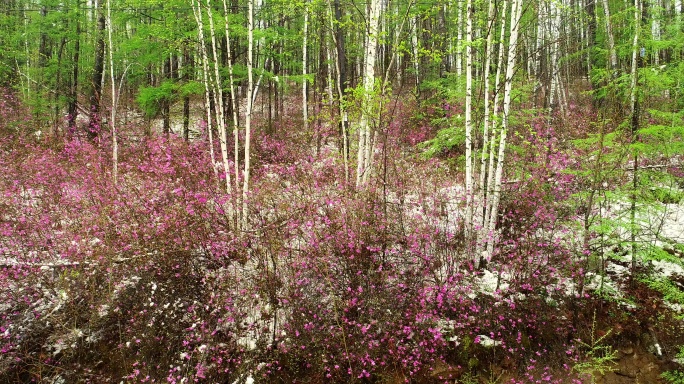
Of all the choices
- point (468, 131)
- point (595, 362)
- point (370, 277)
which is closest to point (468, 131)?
point (468, 131)

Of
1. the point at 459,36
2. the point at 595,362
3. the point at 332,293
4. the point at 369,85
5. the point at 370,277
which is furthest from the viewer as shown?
the point at 459,36

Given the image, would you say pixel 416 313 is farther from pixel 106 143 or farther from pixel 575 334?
pixel 106 143

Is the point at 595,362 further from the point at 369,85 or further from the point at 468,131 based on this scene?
the point at 369,85

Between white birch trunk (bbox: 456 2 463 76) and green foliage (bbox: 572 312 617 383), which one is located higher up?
white birch trunk (bbox: 456 2 463 76)

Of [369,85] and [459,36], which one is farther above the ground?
[459,36]

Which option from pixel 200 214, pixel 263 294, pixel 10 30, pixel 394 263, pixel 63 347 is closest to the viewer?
pixel 63 347

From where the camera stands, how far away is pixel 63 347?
479 centimetres

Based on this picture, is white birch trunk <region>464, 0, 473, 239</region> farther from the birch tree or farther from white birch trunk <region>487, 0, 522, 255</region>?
white birch trunk <region>487, 0, 522, 255</region>

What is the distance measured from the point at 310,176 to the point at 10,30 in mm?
20241

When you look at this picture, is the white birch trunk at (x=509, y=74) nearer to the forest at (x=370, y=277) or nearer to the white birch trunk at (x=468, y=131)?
the forest at (x=370, y=277)

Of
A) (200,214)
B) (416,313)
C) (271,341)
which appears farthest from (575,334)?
(200,214)

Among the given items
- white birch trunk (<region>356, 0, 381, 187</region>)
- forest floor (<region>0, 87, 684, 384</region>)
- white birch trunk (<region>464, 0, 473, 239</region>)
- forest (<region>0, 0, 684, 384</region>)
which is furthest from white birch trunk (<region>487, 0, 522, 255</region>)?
white birch trunk (<region>356, 0, 381, 187</region>)

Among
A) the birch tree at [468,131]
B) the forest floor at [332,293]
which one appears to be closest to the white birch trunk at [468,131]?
the birch tree at [468,131]

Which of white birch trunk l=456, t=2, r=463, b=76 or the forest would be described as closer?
the forest
